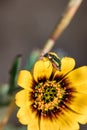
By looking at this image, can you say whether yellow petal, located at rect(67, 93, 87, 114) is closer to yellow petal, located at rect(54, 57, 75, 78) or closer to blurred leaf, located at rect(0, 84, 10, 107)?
yellow petal, located at rect(54, 57, 75, 78)

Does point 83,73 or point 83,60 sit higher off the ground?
point 83,60

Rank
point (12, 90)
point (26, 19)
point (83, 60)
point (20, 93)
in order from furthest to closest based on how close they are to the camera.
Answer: point (26, 19)
point (83, 60)
point (12, 90)
point (20, 93)

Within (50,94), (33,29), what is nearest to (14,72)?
(50,94)

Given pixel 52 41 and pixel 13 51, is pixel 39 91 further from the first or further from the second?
pixel 13 51

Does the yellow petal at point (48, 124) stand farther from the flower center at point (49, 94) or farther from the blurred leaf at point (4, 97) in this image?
the blurred leaf at point (4, 97)

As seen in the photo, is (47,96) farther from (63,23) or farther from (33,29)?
(33,29)

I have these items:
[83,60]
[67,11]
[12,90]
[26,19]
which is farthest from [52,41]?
[26,19]
